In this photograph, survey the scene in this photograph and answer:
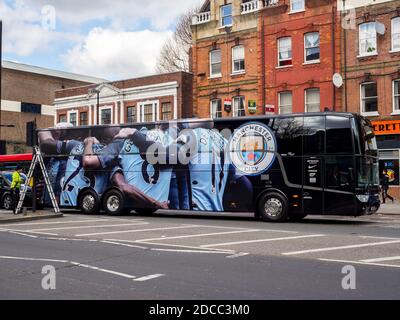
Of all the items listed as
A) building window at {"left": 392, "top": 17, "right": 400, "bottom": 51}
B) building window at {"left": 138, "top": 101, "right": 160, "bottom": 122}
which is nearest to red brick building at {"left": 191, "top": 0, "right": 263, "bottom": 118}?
building window at {"left": 138, "top": 101, "right": 160, "bottom": 122}

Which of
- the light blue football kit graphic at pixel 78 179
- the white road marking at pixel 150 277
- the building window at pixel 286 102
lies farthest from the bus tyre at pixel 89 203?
the building window at pixel 286 102

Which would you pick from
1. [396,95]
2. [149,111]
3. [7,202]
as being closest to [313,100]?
[396,95]

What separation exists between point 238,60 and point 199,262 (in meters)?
26.7

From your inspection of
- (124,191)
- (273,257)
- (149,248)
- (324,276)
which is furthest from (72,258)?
(124,191)

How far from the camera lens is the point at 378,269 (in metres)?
8.73

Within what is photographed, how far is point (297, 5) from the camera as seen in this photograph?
31969 mm

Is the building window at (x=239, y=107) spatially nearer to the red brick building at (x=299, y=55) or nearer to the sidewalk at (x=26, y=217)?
the red brick building at (x=299, y=55)

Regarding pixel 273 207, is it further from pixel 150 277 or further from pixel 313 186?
pixel 150 277

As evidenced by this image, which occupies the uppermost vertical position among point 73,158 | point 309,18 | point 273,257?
point 309,18

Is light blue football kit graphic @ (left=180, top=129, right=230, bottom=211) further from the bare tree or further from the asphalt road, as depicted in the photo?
the bare tree

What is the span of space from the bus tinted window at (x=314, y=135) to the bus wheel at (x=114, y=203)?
768cm
